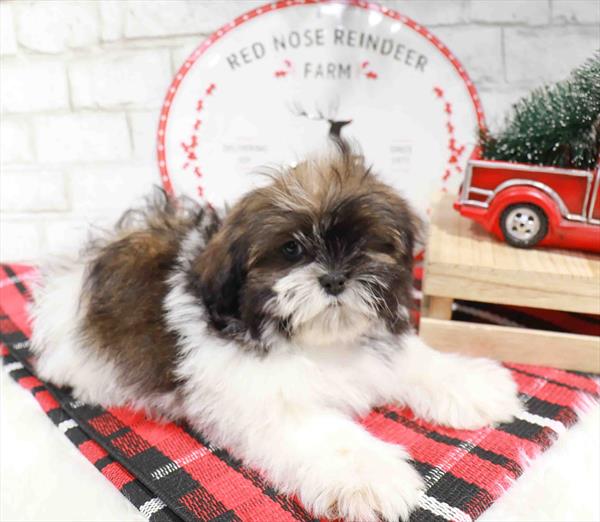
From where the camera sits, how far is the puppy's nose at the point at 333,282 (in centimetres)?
123

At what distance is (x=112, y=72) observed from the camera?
2.28 m

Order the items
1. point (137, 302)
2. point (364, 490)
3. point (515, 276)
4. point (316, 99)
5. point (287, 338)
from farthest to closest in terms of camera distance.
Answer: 1. point (316, 99)
2. point (515, 276)
3. point (137, 302)
4. point (287, 338)
5. point (364, 490)

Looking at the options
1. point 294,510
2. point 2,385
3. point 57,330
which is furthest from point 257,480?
point 2,385

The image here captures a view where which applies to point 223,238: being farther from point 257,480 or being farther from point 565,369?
point 565,369

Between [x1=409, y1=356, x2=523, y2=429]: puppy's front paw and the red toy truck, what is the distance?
0.42 m

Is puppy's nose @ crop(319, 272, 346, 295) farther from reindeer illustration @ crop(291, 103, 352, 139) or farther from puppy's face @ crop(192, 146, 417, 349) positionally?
reindeer illustration @ crop(291, 103, 352, 139)

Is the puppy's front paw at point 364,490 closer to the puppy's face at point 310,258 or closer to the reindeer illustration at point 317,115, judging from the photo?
the puppy's face at point 310,258

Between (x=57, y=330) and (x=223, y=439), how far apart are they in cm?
62

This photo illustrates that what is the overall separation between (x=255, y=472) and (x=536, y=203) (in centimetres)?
105

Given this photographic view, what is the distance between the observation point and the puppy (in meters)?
1.25

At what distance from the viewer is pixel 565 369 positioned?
1.79m

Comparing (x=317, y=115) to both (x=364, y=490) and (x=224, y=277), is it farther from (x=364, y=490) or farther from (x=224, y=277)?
(x=364, y=490)

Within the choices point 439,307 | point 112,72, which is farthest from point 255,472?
point 112,72

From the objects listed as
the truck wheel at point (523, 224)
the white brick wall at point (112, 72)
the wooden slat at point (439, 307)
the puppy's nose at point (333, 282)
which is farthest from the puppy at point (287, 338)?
the white brick wall at point (112, 72)
